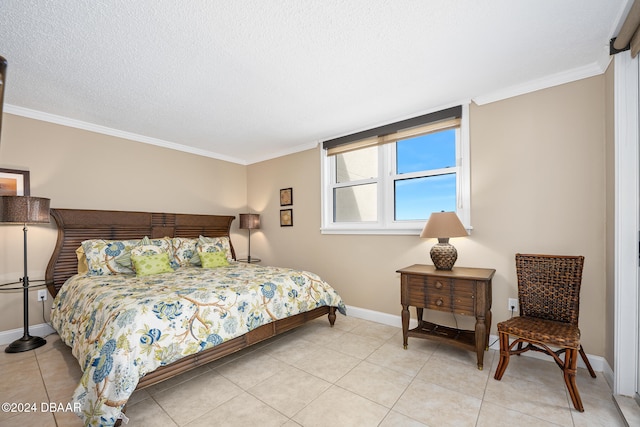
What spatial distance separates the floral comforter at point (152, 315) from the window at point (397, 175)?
1.09m

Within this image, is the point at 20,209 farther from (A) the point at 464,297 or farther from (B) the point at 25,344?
(A) the point at 464,297

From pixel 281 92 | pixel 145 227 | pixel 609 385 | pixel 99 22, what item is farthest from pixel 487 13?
pixel 145 227

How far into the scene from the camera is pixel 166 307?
1974 mm

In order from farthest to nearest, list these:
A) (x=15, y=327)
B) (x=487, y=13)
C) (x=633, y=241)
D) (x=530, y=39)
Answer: (x=15, y=327), (x=530, y=39), (x=633, y=241), (x=487, y=13)

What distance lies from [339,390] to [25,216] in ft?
10.2

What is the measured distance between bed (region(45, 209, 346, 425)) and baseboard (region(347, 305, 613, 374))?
0.48 metres

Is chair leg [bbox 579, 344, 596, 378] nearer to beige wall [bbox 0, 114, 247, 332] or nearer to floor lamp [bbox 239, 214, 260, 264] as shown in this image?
floor lamp [bbox 239, 214, 260, 264]

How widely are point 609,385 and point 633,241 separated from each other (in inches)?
40.7

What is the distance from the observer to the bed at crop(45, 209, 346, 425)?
1688 millimetres

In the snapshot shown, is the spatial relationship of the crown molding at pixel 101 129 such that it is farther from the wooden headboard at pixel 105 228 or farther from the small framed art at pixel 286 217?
the small framed art at pixel 286 217

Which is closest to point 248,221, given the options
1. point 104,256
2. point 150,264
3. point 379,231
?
point 150,264

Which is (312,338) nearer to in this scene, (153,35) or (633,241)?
(633,241)

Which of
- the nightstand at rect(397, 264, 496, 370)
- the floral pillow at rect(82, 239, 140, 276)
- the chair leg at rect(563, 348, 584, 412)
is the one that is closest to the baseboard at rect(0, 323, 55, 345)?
the floral pillow at rect(82, 239, 140, 276)

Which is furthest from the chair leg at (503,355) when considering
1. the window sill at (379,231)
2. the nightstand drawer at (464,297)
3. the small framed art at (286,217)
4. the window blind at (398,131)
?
the small framed art at (286,217)
